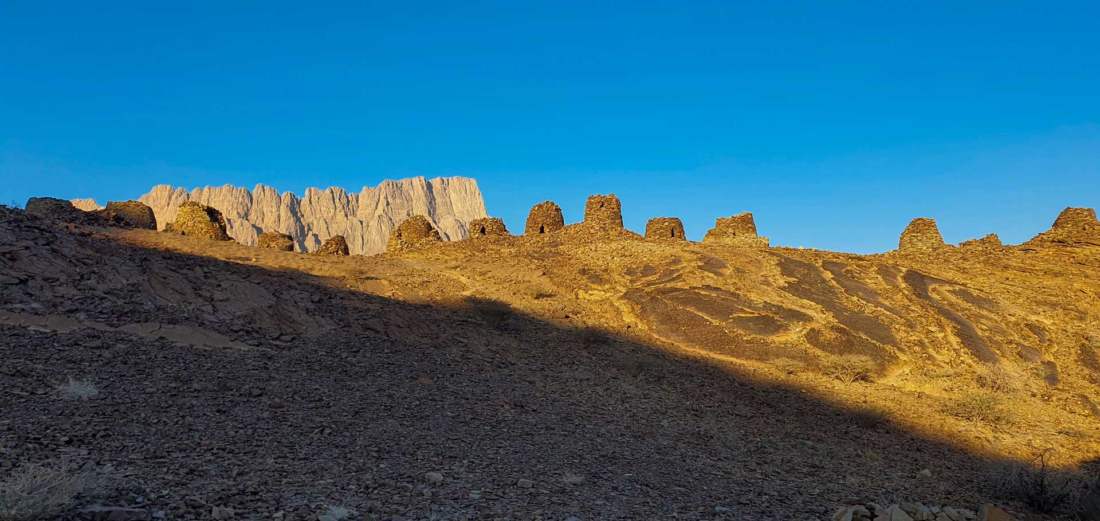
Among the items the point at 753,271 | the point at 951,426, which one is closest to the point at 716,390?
the point at 951,426

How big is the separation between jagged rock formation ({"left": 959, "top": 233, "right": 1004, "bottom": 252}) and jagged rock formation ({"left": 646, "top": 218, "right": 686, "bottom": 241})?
10.9 meters

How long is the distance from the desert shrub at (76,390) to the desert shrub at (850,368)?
569 inches

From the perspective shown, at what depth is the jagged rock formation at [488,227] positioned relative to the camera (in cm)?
2741

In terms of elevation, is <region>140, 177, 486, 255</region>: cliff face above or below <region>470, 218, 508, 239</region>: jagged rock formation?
above

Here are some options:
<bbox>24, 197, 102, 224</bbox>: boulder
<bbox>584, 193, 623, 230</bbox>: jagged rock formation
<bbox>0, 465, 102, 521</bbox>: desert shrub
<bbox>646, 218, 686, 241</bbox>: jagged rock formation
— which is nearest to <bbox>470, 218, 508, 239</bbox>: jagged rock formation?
<bbox>584, 193, 623, 230</bbox>: jagged rock formation

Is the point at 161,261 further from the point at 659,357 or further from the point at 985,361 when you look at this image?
the point at 985,361

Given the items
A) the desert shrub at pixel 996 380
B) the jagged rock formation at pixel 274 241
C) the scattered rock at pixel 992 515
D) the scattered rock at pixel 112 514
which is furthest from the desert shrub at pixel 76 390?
the jagged rock formation at pixel 274 241

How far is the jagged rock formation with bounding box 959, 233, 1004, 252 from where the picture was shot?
2531 cm

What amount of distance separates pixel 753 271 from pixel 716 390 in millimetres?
7828

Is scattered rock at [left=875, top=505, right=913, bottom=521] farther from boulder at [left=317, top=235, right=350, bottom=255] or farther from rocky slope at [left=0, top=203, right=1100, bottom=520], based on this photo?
boulder at [left=317, top=235, right=350, bottom=255]

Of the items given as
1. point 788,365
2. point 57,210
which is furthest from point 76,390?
point 57,210

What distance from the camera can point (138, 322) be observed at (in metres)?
10.0

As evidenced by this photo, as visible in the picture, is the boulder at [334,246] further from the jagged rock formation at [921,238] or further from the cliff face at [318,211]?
the cliff face at [318,211]

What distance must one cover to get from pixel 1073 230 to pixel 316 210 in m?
109
